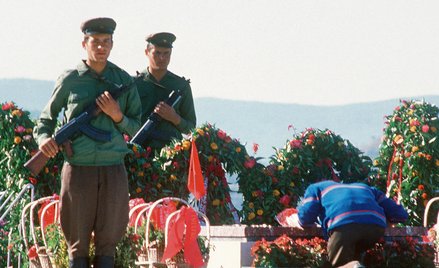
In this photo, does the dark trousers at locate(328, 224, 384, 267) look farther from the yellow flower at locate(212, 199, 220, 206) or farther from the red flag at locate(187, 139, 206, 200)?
the yellow flower at locate(212, 199, 220, 206)

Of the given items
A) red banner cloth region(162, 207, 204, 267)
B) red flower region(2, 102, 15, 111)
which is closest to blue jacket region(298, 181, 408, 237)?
red banner cloth region(162, 207, 204, 267)

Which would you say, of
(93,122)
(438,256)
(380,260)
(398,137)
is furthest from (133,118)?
(398,137)

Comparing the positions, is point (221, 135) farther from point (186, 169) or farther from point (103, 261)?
point (103, 261)

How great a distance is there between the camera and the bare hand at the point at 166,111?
10866mm

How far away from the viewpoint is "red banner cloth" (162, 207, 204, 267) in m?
8.54

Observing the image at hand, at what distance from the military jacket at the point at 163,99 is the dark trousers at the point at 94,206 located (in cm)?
319

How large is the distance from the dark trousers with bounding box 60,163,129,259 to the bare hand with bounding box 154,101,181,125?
2898 mm

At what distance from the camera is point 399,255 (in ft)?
30.9

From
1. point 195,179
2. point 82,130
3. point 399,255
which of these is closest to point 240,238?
point 195,179

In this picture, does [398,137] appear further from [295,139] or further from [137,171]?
[137,171]

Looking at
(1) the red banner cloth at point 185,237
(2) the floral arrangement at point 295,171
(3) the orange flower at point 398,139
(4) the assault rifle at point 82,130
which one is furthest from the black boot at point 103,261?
(3) the orange flower at point 398,139

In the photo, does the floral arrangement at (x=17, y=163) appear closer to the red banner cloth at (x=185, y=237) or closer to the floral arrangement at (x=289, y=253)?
the red banner cloth at (x=185, y=237)

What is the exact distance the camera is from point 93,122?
7.98 metres

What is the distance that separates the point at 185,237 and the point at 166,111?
2.51 meters
